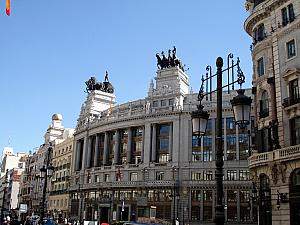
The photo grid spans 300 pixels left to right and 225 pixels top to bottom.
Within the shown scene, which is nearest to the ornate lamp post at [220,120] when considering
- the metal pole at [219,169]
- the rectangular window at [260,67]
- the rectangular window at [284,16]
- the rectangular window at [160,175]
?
the metal pole at [219,169]

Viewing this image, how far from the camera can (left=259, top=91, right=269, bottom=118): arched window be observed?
36.5 metres

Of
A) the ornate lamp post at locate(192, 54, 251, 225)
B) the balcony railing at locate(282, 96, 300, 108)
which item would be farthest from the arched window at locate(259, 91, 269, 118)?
the ornate lamp post at locate(192, 54, 251, 225)

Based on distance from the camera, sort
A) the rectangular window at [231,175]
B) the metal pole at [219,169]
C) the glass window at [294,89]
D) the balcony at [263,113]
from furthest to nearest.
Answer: the rectangular window at [231,175]
the balcony at [263,113]
the glass window at [294,89]
the metal pole at [219,169]

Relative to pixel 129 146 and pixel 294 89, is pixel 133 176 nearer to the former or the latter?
pixel 129 146

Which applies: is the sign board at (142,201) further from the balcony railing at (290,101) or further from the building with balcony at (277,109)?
the balcony railing at (290,101)

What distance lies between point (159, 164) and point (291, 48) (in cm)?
4391

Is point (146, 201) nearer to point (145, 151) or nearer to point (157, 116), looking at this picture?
point (145, 151)

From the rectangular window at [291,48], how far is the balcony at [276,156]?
816cm

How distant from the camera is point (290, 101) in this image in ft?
108

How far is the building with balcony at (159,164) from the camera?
67.4 m

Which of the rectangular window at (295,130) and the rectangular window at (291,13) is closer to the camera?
the rectangular window at (295,130)

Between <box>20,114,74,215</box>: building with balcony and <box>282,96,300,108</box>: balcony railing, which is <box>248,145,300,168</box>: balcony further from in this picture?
<box>20,114,74,215</box>: building with balcony

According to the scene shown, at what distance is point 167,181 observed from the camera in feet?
234

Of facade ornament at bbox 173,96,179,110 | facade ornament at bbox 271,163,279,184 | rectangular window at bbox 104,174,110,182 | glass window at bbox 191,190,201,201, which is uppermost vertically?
facade ornament at bbox 173,96,179,110
